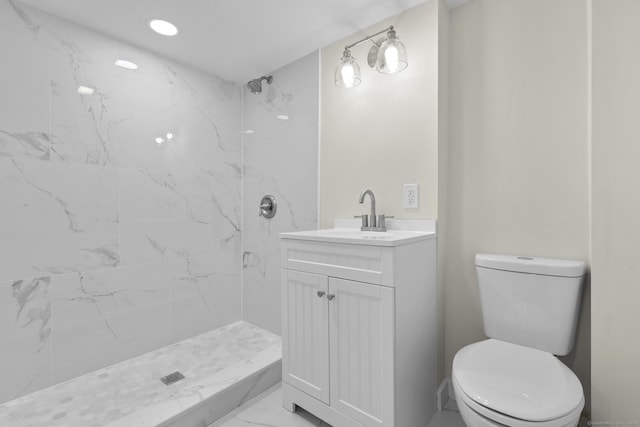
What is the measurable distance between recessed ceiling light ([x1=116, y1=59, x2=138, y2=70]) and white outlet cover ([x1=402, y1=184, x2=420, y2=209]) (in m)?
1.83

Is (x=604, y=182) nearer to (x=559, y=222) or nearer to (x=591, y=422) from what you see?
(x=559, y=222)

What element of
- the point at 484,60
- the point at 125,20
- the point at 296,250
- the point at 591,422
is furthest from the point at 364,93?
the point at 591,422

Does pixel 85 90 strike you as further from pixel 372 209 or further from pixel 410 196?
pixel 410 196

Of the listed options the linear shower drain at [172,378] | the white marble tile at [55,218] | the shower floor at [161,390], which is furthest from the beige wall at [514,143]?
the white marble tile at [55,218]

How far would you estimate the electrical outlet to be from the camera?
1.56m

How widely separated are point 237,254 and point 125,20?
1.67 meters

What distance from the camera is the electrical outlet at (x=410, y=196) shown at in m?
1.56

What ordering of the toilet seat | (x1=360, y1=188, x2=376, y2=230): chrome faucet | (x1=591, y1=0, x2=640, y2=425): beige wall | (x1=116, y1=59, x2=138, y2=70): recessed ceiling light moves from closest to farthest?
the toilet seat
(x1=591, y1=0, x2=640, y2=425): beige wall
(x1=360, y1=188, x2=376, y2=230): chrome faucet
(x1=116, y1=59, x2=138, y2=70): recessed ceiling light

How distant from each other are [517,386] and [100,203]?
218 centimetres

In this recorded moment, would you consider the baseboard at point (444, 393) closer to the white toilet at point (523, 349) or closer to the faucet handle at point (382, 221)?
the white toilet at point (523, 349)

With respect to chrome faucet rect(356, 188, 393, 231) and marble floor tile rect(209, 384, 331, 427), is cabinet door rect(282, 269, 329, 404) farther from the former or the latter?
chrome faucet rect(356, 188, 393, 231)

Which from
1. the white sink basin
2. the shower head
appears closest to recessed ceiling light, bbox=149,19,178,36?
the shower head

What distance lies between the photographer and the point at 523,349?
1229 millimetres

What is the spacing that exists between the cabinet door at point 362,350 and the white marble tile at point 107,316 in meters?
1.32
